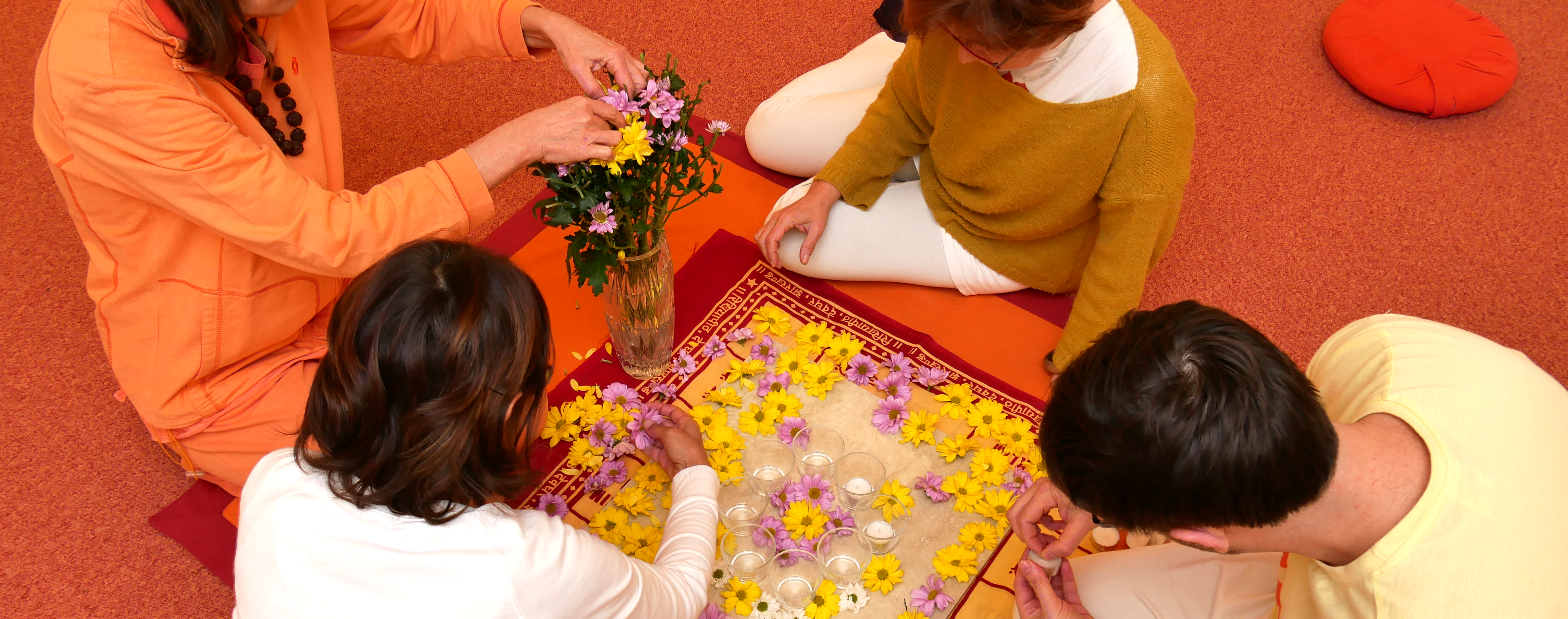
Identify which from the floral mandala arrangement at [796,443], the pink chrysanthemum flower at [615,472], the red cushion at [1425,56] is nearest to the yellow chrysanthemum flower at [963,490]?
the floral mandala arrangement at [796,443]

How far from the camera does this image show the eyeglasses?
143 centimetres

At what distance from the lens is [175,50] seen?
1283mm

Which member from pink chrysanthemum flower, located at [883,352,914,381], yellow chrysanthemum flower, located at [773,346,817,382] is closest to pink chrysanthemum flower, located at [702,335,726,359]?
yellow chrysanthemum flower, located at [773,346,817,382]

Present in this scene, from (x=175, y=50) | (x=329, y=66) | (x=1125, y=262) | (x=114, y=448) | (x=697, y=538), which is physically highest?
(x=175, y=50)

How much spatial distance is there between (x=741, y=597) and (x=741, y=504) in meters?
0.18

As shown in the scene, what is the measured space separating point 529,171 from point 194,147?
1.08 metres

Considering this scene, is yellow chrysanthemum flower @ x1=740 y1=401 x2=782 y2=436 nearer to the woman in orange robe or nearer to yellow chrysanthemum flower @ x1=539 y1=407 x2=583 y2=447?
yellow chrysanthemum flower @ x1=539 y1=407 x2=583 y2=447

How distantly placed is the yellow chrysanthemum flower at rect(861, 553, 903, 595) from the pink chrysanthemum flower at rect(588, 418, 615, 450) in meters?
0.50

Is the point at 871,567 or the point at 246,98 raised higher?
the point at 246,98

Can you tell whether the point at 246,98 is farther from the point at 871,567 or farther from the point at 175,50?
the point at 871,567

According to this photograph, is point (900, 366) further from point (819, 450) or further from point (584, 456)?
point (584, 456)

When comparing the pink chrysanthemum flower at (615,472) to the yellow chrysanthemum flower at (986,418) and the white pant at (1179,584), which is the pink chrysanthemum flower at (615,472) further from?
the white pant at (1179,584)

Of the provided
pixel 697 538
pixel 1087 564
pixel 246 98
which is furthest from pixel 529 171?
pixel 1087 564

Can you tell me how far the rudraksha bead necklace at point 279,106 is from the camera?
1421 mm
